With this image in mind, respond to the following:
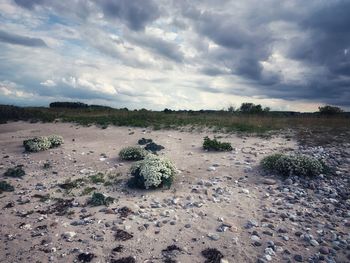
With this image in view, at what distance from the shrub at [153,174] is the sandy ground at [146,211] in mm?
298

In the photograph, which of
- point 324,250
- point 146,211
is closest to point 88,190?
point 146,211

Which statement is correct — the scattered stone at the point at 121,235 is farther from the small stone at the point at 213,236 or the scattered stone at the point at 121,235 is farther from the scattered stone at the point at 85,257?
the small stone at the point at 213,236

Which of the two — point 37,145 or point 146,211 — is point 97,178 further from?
point 37,145

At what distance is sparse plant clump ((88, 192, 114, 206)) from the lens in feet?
32.2

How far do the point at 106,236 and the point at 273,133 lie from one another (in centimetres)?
1533

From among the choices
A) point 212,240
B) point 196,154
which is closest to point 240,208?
point 212,240

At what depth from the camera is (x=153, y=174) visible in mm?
10797

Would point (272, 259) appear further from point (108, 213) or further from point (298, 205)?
point (108, 213)

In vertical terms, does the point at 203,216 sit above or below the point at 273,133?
below

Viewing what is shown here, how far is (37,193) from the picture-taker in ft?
36.1

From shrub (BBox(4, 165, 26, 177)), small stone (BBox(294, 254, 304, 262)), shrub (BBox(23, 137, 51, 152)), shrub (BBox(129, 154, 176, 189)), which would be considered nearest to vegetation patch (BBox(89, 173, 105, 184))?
shrub (BBox(129, 154, 176, 189))

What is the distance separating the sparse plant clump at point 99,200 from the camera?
32.2 ft

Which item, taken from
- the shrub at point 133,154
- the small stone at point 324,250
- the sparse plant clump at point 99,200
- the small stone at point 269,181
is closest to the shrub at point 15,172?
the shrub at point 133,154

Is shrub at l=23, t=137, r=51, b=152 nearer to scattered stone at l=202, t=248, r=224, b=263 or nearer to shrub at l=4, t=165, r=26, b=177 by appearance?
shrub at l=4, t=165, r=26, b=177
